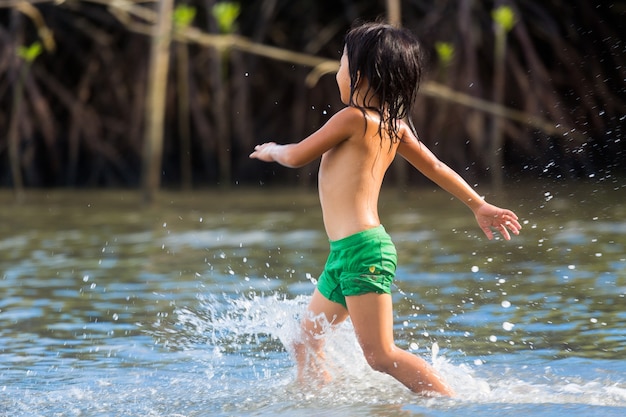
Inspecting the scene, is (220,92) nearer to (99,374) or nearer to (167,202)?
(167,202)

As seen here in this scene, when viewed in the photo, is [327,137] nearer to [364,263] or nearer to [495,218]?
[364,263]

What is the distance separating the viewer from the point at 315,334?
13.4ft

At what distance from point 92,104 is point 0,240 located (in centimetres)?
598

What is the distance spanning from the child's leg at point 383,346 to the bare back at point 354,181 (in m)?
0.23

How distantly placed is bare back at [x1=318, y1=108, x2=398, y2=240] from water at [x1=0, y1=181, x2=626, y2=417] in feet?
1.54

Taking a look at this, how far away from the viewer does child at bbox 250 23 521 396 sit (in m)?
3.87

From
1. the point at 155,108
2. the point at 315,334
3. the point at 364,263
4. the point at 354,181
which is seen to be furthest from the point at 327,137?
the point at 155,108

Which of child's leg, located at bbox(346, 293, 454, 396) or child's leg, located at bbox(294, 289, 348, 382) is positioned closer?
child's leg, located at bbox(346, 293, 454, 396)

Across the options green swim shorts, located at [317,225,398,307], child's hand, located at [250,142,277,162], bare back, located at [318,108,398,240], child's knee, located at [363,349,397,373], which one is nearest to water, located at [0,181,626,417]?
child's knee, located at [363,349,397,373]

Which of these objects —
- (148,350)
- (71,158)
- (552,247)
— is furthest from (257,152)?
(71,158)

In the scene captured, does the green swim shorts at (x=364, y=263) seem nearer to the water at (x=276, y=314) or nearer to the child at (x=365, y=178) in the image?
the child at (x=365, y=178)

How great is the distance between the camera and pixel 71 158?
13086 mm

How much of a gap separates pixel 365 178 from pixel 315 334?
1.83 feet

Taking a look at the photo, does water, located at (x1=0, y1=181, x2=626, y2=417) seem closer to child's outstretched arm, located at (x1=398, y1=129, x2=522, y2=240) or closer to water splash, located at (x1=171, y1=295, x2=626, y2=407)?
water splash, located at (x1=171, y1=295, x2=626, y2=407)
